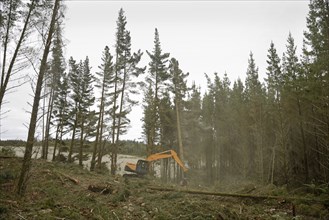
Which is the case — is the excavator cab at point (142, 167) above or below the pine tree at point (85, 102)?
below

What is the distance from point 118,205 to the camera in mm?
10969

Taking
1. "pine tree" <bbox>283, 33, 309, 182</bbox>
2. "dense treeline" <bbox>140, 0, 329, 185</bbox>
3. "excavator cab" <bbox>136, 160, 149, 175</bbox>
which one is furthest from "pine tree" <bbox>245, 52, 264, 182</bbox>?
"excavator cab" <bbox>136, 160, 149, 175</bbox>

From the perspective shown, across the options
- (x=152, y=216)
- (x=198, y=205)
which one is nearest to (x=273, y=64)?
(x=198, y=205)

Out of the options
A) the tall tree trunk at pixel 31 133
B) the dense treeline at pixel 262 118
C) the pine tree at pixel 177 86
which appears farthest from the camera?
the pine tree at pixel 177 86

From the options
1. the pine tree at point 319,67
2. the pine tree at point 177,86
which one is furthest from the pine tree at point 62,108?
the pine tree at point 319,67

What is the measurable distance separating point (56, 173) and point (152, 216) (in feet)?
31.9

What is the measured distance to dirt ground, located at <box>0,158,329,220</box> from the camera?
877 centimetres

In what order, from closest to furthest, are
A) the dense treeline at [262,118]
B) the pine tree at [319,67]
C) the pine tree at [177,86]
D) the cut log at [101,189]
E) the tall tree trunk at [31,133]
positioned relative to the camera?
the tall tree trunk at [31,133] < the cut log at [101,189] < the pine tree at [319,67] < the dense treeline at [262,118] < the pine tree at [177,86]

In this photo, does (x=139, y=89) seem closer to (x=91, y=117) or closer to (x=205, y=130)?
(x=91, y=117)

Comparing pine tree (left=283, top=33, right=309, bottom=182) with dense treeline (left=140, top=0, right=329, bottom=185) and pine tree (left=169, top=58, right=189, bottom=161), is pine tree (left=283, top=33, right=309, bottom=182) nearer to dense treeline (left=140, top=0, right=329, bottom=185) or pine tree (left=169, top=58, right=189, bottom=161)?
dense treeline (left=140, top=0, right=329, bottom=185)

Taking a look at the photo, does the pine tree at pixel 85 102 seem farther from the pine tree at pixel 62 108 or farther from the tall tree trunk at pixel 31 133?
the tall tree trunk at pixel 31 133

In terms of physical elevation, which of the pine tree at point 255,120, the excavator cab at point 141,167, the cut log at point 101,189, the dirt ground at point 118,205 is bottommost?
the dirt ground at point 118,205

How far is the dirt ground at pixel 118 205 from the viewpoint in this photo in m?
8.77

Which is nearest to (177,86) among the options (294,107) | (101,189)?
(294,107)
